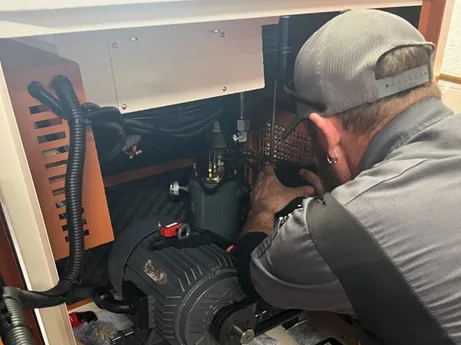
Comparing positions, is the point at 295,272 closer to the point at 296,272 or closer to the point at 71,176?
the point at 296,272

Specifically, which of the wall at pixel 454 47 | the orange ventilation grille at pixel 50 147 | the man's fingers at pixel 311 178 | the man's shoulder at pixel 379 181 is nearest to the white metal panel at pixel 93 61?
the orange ventilation grille at pixel 50 147

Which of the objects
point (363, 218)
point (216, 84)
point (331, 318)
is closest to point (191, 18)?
point (216, 84)

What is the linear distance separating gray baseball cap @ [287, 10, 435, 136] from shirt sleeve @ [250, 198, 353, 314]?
6.9 inches

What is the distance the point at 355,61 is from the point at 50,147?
0.47 metres

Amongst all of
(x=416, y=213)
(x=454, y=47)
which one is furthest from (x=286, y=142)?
(x=416, y=213)

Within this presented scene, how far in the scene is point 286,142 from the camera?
129 centimetres

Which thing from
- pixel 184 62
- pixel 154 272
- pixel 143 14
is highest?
pixel 143 14

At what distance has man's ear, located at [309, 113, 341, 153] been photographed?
2.44ft

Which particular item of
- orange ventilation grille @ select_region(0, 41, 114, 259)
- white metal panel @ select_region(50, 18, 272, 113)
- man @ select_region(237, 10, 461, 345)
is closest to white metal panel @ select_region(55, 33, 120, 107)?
white metal panel @ select_region(50, 18, 272, 113)

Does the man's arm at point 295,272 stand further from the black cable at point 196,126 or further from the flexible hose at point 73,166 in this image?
the black cable at point 196,126

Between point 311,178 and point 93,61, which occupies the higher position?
point 93,61

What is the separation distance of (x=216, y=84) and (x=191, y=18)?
257 millimetres

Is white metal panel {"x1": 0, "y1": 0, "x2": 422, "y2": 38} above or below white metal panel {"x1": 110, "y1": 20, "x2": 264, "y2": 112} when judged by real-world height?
above

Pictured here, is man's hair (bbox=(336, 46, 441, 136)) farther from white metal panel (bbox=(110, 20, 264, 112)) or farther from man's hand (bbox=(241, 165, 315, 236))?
man's hand (bbox=(241, 165, 315, 236))
